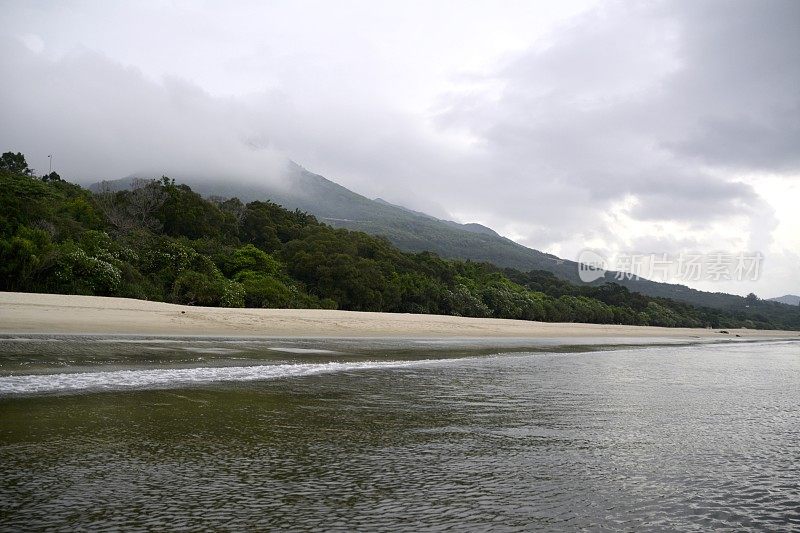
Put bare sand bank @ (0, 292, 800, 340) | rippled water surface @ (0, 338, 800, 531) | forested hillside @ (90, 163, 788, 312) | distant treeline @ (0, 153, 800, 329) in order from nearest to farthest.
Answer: rippled water surface @ (0, 338, 800, 531) → bare sand bank @ (0, 292, 800, 340) → distant treeline @ (0, 153, 800, 329) → forested hillside @ (90, 163, 788, 312)

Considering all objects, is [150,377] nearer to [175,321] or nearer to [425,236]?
[175,321]

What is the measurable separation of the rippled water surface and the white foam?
0.06 m

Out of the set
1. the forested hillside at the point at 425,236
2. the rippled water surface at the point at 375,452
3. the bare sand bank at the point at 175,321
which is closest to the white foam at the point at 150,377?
the rippled water surface at the point at 375,452

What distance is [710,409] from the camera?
28.5ft

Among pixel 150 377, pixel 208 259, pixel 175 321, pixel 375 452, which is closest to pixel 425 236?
pixel 208 259

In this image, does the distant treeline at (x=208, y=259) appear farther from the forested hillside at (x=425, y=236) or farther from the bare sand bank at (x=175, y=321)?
the forested hillside at (x=425, y=236)

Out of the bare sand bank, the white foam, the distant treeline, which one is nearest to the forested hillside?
the distant treeline

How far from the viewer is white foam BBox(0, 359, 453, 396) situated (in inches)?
310

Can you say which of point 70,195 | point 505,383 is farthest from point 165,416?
point 70,195

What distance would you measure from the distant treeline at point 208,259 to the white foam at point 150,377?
1948cm

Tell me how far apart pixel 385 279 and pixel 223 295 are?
17385 mm

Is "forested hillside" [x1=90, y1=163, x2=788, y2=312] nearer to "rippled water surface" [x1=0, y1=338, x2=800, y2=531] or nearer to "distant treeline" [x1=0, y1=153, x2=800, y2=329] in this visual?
"distant treeline" [x1=0, y1=153, x2=800, y2=329]

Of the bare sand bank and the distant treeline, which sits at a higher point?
the distant treeline

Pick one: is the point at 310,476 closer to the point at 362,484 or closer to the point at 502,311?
the point at 362,484
